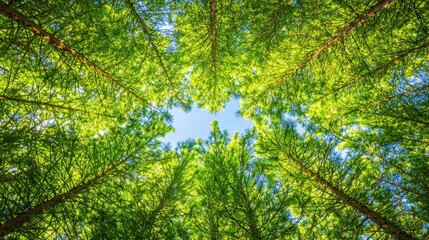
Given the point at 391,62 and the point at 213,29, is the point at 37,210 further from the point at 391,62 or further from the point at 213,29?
the point at 391,62

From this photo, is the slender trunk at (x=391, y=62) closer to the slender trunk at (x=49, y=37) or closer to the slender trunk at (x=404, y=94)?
the slender trunk at (x=404, y=94)

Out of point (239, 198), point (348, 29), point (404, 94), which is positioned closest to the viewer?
point (348, 29)

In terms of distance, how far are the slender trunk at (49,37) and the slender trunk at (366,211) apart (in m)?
3.82

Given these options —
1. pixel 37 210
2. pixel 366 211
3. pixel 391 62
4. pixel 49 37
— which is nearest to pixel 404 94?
pixel 391 62

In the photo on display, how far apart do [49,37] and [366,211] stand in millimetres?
4985

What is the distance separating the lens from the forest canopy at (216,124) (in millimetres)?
3352

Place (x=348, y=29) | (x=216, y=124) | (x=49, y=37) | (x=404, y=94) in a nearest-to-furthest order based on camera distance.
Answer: (x=49, y=37) < (x=348, y=29) < (x=404, y=94) < (x=216, y=124)

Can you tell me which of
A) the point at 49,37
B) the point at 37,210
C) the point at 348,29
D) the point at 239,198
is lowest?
the point at 37,210

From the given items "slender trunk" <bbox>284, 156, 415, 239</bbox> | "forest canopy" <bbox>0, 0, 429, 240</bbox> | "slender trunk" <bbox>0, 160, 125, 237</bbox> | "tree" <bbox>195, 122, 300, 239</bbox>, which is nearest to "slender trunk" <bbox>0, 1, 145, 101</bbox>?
"forest canopy" <bbox>0, 0, 429, 240</bbox>

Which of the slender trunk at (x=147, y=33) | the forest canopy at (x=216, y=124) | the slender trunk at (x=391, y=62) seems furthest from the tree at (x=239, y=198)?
the slender trunk at (x=391, y=62)

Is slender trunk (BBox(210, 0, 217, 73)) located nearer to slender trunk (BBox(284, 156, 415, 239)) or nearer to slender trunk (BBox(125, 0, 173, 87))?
slender trunk (BBox(125, 0, 173, 87))

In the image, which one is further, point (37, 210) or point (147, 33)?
point (147, 33)

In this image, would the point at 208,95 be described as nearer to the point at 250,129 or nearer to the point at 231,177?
the point at 250,129

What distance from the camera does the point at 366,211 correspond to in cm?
367
